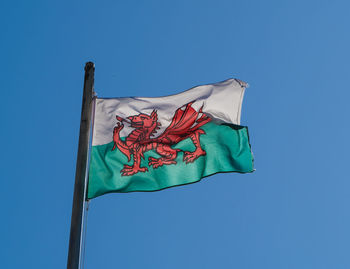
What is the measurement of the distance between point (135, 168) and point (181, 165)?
104 centimetres

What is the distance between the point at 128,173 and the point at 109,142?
2.47 ft

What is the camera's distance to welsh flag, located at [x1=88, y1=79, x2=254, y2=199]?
9.81 m

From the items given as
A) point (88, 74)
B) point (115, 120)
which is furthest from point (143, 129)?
point (88, 74)

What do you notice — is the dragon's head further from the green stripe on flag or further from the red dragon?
the green stripe on flag

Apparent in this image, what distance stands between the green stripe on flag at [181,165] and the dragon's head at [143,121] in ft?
1.91

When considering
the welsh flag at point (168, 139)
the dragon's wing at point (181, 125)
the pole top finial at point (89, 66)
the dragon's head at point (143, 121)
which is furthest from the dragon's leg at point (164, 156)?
the pole top finial at point (89, 66)

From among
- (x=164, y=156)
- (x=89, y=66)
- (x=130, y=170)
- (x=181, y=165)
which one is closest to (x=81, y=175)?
(x=130, y=170)

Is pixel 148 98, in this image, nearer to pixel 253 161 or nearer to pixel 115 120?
pixel 115 120

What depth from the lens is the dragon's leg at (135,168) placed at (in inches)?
384

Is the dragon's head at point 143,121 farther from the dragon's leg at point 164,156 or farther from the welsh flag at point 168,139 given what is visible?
the dragon's leg at point 164,156

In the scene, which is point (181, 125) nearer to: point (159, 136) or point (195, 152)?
point (159, 136)

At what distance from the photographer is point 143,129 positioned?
10383mm

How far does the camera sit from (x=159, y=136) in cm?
1050

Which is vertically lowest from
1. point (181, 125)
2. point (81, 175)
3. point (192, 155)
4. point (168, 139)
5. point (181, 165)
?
point (81, 175)
